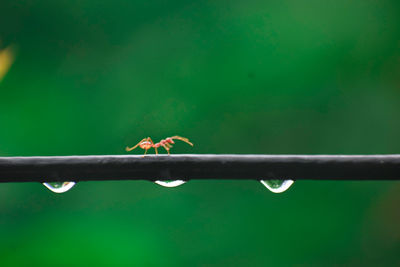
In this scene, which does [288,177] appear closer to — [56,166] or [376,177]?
[376,177]

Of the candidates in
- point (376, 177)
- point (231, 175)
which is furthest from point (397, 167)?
point (231, 175)

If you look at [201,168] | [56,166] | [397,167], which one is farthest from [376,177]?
[56,166]

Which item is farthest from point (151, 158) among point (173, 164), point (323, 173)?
point (323, 173)

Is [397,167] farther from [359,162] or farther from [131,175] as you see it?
[131,175]

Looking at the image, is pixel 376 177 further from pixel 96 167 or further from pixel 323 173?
pixel 96 167
